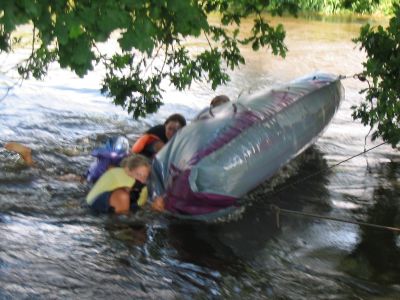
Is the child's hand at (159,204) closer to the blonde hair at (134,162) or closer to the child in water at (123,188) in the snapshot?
the child in water at (123,188)

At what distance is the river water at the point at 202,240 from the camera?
4430 mm

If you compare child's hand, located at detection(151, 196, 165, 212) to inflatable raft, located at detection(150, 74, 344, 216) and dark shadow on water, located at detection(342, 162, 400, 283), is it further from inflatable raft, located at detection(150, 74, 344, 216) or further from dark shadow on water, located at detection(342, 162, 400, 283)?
dark shadow on water, located at detection(342, 162, 400, 283)

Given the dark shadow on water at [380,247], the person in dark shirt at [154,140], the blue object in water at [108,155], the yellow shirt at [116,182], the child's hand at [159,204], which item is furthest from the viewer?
the person in dark shirt at [154,140]

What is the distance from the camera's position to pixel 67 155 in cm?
776

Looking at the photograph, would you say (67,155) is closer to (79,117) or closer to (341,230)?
(79,117)

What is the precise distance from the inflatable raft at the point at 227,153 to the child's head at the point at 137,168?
0.11 meters

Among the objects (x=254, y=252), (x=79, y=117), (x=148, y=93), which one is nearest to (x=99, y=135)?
(x=79, y=117)

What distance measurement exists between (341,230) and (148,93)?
2739mm

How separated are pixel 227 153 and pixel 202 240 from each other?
0.85 m

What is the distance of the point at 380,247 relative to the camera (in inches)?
210

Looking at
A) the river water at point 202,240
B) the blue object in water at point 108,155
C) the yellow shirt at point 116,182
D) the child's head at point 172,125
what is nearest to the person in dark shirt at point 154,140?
the child's head at point 172,125

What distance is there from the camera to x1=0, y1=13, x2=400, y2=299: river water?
174 inches

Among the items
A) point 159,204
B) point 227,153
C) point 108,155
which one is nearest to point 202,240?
point 159,204

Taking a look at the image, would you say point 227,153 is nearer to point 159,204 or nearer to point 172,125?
point 159,204
